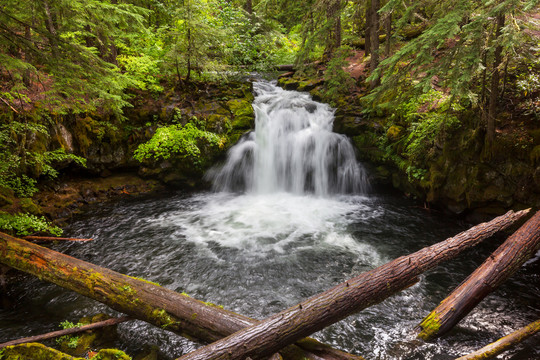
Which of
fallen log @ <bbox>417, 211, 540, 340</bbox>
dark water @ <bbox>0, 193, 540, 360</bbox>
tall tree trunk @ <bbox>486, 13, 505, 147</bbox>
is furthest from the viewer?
tall tree trunk @ <bbox>486, 13, 505, 147</bbox>

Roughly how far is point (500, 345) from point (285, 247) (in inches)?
158

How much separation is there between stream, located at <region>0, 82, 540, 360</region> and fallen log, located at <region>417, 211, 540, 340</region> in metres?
0.23

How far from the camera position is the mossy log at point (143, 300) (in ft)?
9.25

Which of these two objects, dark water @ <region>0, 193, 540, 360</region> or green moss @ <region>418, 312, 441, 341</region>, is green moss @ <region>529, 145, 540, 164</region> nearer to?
dark water @ <region>0, 193, 540, 360</region>

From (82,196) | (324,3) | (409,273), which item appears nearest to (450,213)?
(409,273)

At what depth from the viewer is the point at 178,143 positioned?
9.46 metres

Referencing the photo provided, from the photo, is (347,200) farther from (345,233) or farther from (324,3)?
(324,3)

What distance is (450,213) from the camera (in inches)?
284

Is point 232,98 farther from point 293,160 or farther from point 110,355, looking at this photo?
point 110,355

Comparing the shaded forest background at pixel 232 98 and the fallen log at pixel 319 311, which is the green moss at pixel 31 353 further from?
the shaded forest background at pixel 232 98

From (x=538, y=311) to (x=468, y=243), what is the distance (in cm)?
191

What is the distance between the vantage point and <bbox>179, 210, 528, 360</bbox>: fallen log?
245 cm

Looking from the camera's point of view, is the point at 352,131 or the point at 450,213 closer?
the point at 450,213

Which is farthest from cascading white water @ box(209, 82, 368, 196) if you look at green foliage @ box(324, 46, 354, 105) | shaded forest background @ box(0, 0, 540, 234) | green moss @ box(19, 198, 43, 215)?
green moss @ box(19, 198, 43, 215)
